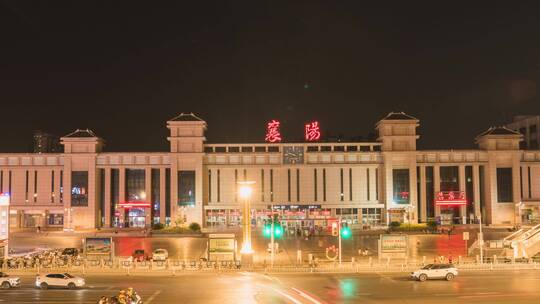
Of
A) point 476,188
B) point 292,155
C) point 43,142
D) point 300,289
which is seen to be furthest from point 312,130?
point 43,142

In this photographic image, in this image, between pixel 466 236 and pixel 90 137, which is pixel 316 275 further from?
pixel 90 137

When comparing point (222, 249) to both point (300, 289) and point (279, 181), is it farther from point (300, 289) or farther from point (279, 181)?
point (279, 181)

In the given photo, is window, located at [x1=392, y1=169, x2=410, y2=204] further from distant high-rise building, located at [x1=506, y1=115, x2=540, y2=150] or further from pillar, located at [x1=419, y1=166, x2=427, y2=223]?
distant high-rise building, located at [x1=506, y1=115, x2=540, y2=150]

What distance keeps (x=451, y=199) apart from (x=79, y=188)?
60.4 m

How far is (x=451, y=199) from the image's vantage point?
3720 inches

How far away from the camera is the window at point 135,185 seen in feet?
317

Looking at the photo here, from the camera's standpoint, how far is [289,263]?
47562 mm

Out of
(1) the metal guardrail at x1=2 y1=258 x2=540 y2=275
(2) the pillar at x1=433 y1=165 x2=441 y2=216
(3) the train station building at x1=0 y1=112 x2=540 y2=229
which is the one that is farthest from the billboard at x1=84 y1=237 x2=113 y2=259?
(2) the pillar at x1=433 y1=165 x2=441 y2=216

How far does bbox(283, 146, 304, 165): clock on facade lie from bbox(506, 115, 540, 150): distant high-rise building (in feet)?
164

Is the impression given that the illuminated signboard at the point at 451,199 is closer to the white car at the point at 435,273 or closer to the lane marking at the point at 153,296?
the white car at the point at 435,273

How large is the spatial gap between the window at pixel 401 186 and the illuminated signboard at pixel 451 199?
5033mm

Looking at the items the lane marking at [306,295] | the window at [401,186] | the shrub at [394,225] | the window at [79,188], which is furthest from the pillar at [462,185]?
the lane marking at [306,295]

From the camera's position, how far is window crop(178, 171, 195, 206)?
310ft

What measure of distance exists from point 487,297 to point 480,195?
2797 inches
